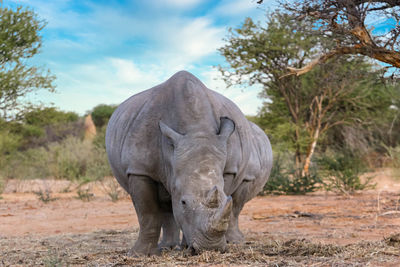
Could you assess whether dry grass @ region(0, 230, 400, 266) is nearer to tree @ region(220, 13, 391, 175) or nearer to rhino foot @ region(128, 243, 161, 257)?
rhino foot @ region(128, 243, 161, 257)

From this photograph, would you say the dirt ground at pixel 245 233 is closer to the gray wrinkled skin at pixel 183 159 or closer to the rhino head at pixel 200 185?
the rhino head at pixel 200 185

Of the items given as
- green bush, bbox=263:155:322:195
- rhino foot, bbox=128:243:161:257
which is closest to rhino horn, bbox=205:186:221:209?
rhino foot, bbox=128:243:161:257

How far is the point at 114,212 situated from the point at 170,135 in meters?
6.49

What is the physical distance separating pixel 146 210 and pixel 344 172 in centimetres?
982

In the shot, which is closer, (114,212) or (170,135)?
(170,135)

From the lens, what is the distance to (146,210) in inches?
168

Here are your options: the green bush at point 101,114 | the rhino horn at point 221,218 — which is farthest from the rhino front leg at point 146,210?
the green bush at point 101,114

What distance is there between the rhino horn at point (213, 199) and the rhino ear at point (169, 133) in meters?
0.61

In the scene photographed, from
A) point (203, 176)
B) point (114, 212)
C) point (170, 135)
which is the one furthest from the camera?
point (114, 212)

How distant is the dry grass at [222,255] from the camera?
3492 mm

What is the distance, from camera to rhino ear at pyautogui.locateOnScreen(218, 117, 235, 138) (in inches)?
146

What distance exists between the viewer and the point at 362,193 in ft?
42.3

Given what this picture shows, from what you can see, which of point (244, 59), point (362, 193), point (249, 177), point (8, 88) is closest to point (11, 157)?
point (8, 88)

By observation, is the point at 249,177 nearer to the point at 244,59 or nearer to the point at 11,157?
the point at 244,59
